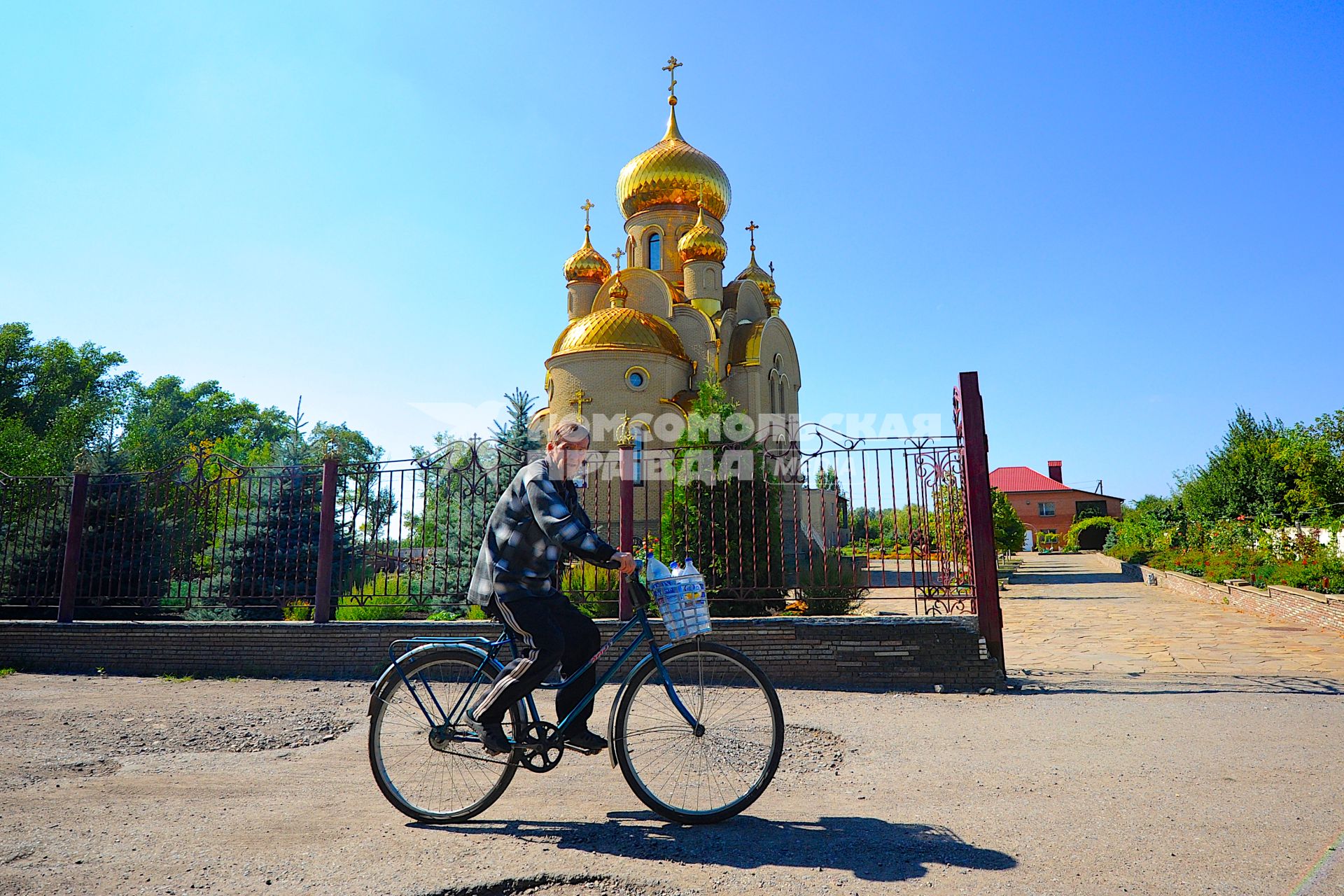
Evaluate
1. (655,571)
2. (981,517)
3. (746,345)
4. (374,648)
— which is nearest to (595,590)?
(374,648)

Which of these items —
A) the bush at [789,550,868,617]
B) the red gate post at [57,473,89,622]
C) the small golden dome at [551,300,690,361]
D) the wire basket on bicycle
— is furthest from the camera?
the small golden dome at [551,300,690,361]

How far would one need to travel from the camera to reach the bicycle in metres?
3.33

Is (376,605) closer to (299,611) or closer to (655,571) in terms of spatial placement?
(299,611)

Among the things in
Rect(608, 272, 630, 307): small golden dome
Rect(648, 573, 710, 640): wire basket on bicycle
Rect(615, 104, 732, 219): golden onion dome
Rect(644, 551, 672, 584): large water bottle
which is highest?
Rect(615, 104, 732, 219): golden onion dome

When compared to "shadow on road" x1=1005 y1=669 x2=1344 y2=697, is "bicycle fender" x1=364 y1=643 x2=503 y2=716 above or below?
above

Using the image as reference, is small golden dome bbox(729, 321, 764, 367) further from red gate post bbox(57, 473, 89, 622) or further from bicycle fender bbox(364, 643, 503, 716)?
bicycle fender bbox(364, 643, 503, 716)

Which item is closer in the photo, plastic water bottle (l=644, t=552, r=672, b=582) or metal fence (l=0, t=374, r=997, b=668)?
plastic water bottle (l=644, t=552, r=672, b=582)

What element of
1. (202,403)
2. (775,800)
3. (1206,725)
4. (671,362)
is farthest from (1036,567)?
(202,403)

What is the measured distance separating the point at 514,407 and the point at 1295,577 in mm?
15462

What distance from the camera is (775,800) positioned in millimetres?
3643

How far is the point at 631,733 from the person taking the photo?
336 centimetres

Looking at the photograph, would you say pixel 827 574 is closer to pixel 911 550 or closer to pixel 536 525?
pixel 911 550

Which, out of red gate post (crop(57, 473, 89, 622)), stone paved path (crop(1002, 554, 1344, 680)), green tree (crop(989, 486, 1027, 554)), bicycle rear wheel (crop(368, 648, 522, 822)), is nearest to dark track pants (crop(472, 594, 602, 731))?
bicycle rear wheel (crop(368, 648, 522, 822))

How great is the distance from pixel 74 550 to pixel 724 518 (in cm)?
740
